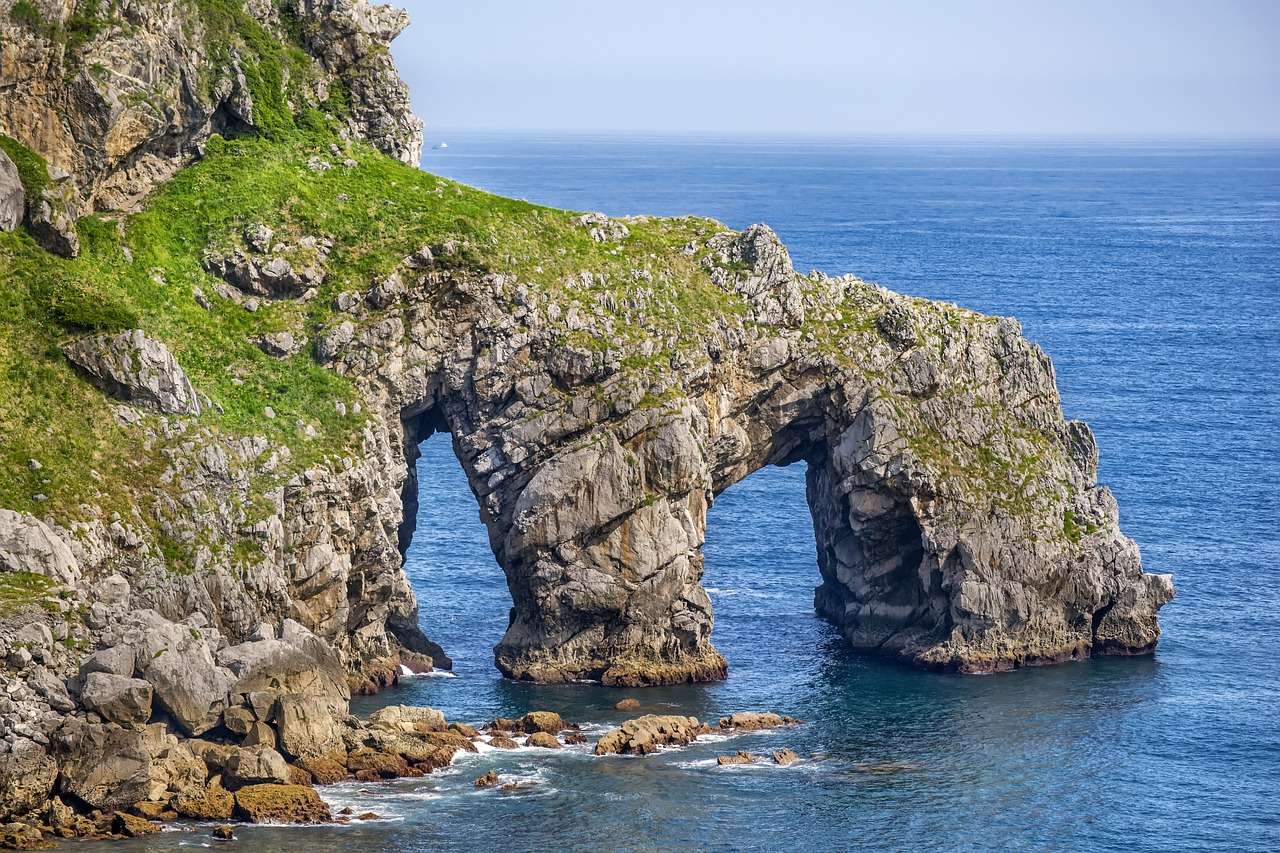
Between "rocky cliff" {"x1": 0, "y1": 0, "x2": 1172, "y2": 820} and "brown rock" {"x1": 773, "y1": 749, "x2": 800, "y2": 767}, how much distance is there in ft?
38.5

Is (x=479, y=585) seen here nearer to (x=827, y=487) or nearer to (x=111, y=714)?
(x=827, y=487)

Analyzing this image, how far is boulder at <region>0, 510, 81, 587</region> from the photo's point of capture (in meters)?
81.5

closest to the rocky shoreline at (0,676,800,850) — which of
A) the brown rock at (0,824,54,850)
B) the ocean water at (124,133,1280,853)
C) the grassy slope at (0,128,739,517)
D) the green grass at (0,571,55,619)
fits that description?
the brown rock at (0,824,54,850)

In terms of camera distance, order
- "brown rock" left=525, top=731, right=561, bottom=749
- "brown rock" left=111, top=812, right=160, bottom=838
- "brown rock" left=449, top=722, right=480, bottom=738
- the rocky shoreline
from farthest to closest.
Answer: "brown rock" left=449, top=722, right=480, bottom=738 → "brown rock" left=525, top=731, right=561, bottom=749 → the rocky shoreline → "brown rock" left=111, top=812, right=160, bottom=838

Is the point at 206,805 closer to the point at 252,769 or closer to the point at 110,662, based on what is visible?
the point at 252,769

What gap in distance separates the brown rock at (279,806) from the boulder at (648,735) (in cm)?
1526

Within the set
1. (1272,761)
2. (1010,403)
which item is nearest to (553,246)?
(1010,403)

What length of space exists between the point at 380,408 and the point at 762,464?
23615 mm

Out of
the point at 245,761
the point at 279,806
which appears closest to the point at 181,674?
the point at 245,761

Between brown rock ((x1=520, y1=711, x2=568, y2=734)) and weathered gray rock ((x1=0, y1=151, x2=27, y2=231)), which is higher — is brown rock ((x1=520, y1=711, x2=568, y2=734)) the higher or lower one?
the lower one

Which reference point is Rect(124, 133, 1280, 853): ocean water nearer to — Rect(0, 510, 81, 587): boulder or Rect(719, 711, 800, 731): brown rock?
Rect(719, 711, 800, 731): brown rock

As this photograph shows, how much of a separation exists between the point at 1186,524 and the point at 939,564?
102 feet

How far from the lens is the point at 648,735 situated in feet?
297

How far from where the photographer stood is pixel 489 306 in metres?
102
